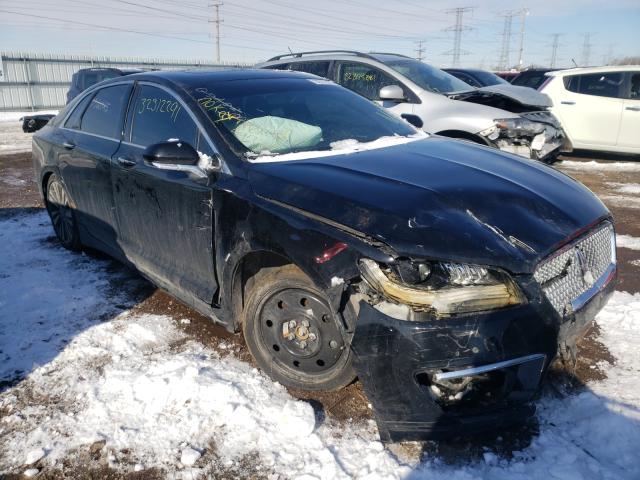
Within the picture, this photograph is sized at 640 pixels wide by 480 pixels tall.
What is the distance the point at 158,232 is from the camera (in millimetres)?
3328

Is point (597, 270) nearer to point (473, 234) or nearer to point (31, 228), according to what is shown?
point (473, 234)

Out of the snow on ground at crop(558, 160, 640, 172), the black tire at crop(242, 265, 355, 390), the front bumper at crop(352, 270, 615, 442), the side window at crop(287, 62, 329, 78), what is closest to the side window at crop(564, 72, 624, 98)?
the snow on ground at crop(558, 160, 640, 172)

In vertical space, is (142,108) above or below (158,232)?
above

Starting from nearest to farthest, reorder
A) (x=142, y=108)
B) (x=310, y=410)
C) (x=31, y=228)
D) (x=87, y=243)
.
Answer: (x=310, y=410), (x=142, y=108), (x=87, y=243), (x=31, y=228)

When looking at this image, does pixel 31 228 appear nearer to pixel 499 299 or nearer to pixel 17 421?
pixel 17 421

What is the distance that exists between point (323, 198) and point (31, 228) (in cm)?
479

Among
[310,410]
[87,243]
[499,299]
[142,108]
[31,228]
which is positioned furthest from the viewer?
[31,228]

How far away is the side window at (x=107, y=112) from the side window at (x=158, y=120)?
225mm

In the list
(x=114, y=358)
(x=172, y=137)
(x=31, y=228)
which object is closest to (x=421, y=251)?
(x=172, y=137)

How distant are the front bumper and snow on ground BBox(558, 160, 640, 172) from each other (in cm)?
825

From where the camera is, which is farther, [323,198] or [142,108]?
[142,108]

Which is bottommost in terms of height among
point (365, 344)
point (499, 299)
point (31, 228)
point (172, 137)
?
point (31, 228)

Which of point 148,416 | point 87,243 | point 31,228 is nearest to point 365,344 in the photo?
point 148,416

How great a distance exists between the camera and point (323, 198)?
2.36 m
